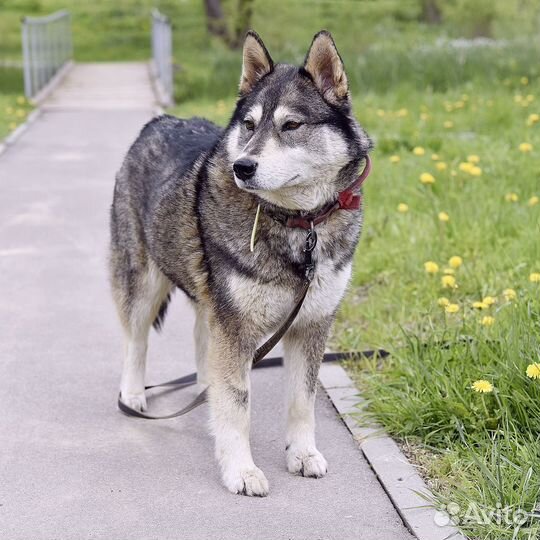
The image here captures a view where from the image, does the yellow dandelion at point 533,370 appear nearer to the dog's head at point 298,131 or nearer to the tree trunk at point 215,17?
the dog's head at point 298,131

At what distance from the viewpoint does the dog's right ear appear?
3.79 m

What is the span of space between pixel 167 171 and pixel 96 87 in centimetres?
1545

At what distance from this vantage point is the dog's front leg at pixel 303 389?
393cm

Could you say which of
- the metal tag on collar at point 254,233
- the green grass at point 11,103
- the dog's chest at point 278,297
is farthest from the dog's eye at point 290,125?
the green grass at point 11,103

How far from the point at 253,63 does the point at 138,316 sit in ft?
4.70

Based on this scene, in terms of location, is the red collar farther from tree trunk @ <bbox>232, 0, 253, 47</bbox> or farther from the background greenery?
tree trunk @ <bbox>232, 0, 253, 47</bbox>

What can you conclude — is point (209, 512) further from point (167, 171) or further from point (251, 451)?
point (167, 171)

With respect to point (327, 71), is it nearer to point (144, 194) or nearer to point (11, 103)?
point (144, 194)

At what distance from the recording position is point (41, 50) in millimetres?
18188

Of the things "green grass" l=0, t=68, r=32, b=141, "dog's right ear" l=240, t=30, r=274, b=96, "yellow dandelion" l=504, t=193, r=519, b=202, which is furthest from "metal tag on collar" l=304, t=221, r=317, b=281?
"green grass" l=0, t=68, r=32, b=141

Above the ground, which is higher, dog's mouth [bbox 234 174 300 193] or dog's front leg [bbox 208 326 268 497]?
dog's mouth [bbox 234 174 300 193]

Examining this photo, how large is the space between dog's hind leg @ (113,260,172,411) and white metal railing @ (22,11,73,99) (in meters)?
13.2

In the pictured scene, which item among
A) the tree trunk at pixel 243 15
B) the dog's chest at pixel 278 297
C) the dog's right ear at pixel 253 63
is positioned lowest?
the tree trunk at pixel 243 15

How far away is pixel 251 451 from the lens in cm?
416
